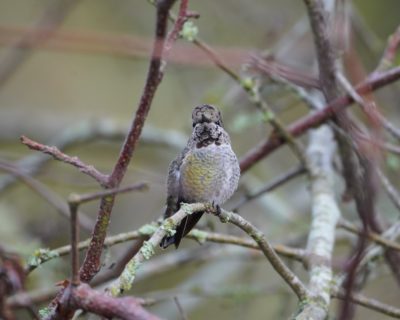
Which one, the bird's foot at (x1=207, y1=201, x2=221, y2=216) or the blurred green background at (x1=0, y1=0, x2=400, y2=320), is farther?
the blurred green background at (x1=0, y1=0, x2=400, y2=320)

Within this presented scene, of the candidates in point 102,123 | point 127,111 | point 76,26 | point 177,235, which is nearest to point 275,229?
point 102,123

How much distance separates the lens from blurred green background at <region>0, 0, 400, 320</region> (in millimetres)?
4215

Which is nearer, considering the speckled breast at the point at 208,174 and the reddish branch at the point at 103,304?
the reddish branch at the point at 103,304

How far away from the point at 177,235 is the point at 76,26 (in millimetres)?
5418

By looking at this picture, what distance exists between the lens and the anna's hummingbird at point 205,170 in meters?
2.57

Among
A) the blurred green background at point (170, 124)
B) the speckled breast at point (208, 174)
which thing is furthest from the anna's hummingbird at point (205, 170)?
the blurred green background at point (170, 124)

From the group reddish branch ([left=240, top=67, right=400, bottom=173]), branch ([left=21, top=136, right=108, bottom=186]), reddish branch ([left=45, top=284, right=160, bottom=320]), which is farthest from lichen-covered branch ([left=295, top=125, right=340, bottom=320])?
reddish branch ([left=45, top=284, right=160, bottom=320])

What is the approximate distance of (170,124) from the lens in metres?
7.17

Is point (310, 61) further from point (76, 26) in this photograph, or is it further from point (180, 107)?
point (76, 26)

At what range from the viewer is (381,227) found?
10.7ft

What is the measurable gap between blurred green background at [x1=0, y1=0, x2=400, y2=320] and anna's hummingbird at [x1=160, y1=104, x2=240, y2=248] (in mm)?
111

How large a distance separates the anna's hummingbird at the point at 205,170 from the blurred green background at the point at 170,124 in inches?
4.4

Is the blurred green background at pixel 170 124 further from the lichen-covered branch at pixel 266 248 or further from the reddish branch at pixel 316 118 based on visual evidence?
the lichen-covered branch at pixel 266 248

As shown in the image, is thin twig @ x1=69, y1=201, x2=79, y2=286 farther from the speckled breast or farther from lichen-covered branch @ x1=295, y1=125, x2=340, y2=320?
the speckled breast
